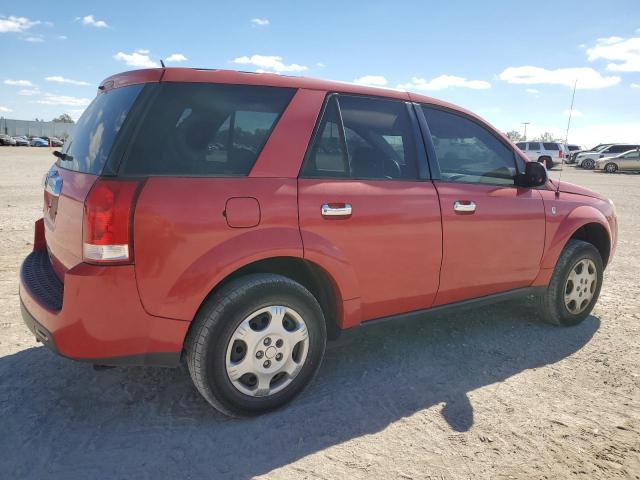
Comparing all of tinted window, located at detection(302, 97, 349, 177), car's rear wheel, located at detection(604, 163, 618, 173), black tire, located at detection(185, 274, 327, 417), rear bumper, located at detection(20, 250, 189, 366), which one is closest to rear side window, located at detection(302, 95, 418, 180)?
tinted window, located at detection(302, 97, 349, 177)

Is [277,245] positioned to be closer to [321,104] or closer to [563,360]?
[321,104]

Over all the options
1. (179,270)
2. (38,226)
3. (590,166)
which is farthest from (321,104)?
(590,166)

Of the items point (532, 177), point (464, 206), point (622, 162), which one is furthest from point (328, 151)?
point (622, 162)

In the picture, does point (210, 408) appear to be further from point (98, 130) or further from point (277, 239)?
point (98, 130)

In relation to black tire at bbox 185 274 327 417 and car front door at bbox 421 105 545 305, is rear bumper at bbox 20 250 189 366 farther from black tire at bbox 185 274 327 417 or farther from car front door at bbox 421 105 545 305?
car front door at bbox 421 105 545 305

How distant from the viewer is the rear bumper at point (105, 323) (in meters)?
2.27

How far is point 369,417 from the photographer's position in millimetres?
2756

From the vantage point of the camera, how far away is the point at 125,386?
3.01 meters

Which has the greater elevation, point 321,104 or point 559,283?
point 321,104

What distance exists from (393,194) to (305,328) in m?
0.98

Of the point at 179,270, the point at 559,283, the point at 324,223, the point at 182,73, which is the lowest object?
the point at 559,283

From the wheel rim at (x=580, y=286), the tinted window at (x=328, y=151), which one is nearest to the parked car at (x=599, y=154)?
the wheel rim at (x=580, y=286)

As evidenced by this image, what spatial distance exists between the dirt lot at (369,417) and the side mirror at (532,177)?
124 cm

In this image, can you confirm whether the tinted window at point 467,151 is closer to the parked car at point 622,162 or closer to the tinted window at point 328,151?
the tinted window at point 328,151
